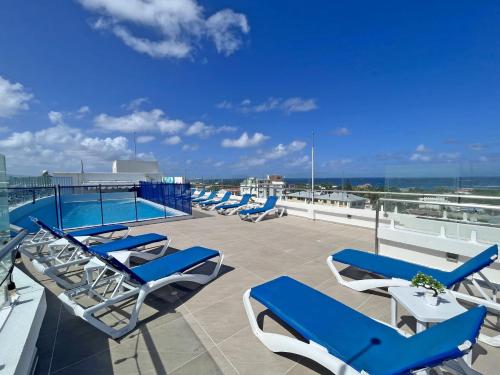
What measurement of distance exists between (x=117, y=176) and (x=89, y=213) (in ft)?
39.3

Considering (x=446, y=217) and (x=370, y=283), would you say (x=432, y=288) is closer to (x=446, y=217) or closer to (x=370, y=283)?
(x=370, y=283)

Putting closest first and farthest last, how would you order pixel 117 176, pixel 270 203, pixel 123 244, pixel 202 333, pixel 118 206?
pixel 202 333 < pixel 123 244 < pixel 270 203 < pixel 118 206 < pixel 117 176

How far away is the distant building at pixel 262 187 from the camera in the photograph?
373 inches

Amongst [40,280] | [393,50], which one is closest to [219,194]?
[40,280]

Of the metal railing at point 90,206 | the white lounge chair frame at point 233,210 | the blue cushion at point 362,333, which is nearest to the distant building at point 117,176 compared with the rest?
the metal railing at point 90,206

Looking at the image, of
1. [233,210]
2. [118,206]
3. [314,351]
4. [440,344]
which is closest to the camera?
[440,344]

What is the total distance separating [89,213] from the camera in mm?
10953

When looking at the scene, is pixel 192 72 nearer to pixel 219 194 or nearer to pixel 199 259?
pixel 219 194

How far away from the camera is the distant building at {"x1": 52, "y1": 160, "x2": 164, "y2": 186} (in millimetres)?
18562

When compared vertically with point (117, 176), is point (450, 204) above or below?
below

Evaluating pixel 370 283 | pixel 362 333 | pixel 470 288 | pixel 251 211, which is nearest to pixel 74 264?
pixel 362 333

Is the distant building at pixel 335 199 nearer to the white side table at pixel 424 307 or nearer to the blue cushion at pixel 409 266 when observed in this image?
the blue cushion at pixel 409 266

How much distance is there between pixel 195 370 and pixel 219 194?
1093cm

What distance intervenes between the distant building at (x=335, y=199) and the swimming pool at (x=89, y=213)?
4526mm
